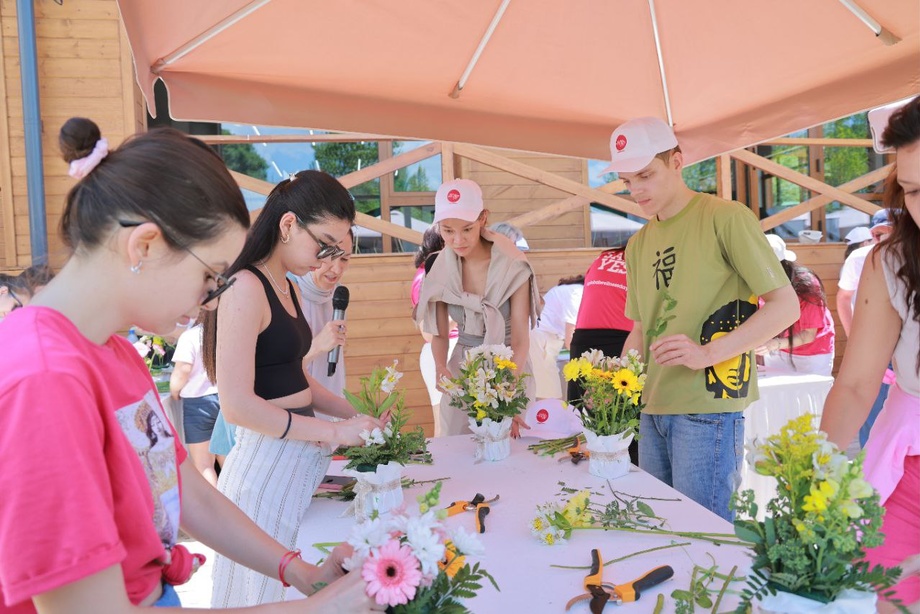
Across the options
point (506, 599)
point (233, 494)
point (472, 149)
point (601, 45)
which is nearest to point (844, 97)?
point (601, 45)

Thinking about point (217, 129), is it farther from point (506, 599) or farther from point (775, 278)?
point (506, 599)

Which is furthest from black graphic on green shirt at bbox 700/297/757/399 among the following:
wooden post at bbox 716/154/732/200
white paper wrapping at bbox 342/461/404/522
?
wooden post at bbox 716/154/732/200

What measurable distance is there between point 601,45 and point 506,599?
2434 mm

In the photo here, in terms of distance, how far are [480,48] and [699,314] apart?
1.46 metres

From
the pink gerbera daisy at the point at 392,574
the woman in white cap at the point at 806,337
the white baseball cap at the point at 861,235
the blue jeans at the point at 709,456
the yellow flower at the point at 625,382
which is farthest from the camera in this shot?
the white baseball cap at the point at 861,235

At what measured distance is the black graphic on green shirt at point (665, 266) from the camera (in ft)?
8.38

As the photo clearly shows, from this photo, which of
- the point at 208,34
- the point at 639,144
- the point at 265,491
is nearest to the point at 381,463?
the point at 265,491

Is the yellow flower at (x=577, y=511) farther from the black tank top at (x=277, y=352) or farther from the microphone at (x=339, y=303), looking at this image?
the microphone at (x=339, y=303)

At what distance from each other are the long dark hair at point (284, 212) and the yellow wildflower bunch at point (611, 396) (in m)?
0.89

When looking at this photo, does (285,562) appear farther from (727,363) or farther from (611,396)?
(727,363)

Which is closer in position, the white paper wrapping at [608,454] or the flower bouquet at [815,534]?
the flower bouquet at [815,534]

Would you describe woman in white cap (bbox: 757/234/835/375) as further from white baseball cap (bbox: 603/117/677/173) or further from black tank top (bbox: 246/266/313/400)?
black tank top (bbox: 246/266/313/400)

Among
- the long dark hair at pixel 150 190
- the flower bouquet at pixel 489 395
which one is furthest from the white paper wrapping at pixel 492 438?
the long dark hair at pixel 150 190

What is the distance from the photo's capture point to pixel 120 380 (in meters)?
1.03
